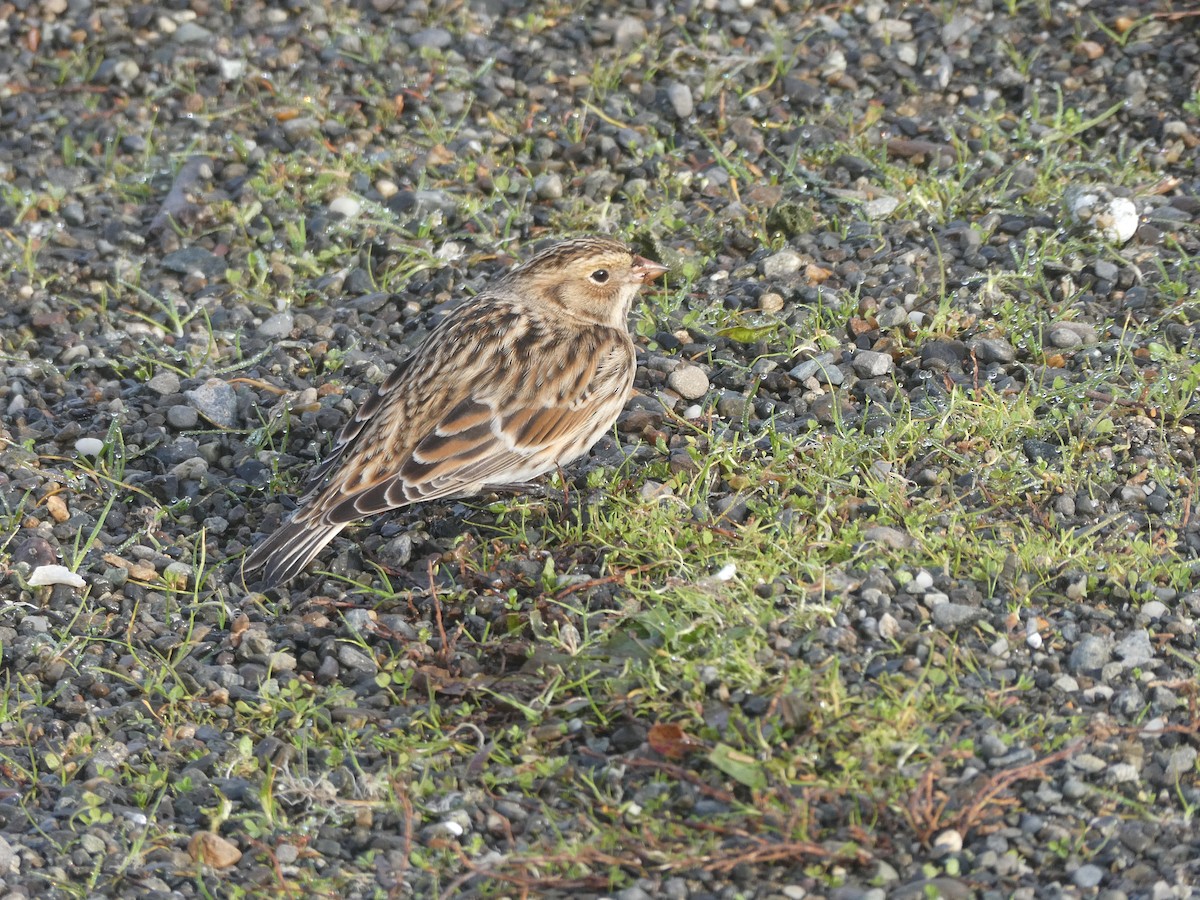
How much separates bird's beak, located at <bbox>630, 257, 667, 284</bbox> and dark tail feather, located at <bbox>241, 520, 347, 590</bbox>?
1760 millimetres

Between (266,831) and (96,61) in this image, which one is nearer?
(266,831)

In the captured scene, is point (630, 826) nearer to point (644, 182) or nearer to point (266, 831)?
point (266, 831)

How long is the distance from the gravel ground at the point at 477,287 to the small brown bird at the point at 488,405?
27 cm

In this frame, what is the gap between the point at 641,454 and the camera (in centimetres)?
651

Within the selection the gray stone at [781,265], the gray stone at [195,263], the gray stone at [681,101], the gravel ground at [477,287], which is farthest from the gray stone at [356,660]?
the gray stone at [681,101]

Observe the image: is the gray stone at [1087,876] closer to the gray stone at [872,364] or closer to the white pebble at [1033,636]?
the white pebble at [1033,636]

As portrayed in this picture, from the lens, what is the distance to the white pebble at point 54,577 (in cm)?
600

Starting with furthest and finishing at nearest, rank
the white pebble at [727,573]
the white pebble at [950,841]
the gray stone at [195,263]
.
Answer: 1. the gray stone at [195,263]
2. the white pebble at [727,573]
3. the white pebble at [950,841]

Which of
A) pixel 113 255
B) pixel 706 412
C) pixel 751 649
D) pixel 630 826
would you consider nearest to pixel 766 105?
pixel 706 412

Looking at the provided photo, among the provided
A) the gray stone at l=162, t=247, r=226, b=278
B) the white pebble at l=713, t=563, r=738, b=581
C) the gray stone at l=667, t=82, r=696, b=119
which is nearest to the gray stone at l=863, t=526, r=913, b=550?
the white pebble at l=713, t=563, r=738, b=581

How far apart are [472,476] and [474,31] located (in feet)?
13.5

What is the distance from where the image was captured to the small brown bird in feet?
19.6

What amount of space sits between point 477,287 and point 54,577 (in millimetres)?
2558

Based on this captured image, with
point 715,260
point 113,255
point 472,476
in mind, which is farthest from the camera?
point 113,255
